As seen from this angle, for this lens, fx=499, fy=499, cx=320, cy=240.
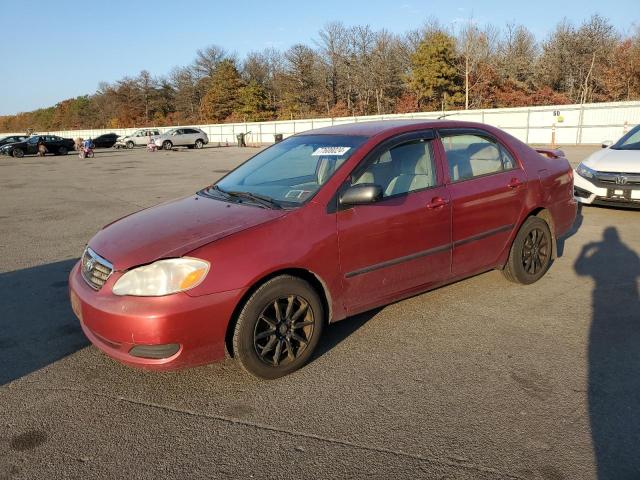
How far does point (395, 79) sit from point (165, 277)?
5577 cm

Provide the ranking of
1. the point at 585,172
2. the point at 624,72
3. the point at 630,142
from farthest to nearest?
the point at 624,72
the point at 630,142
the point at 585,172

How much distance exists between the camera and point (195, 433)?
2.71 meters

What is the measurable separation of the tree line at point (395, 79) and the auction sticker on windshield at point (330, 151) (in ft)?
138

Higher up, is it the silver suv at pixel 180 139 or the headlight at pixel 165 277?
the silver suv at pixel 180 139

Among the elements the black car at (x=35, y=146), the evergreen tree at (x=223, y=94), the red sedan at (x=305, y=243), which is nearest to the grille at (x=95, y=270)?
the red sedan at (x=305, y=243)

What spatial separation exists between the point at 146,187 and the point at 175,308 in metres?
12.2

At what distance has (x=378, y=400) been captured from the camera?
9.79 feet

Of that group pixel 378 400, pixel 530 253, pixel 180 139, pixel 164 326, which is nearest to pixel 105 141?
pixel 180 139

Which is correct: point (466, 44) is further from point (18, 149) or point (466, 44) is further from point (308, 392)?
point (308, 392)

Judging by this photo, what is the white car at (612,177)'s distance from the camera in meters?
7.56

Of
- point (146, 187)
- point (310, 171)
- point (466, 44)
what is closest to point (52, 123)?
point (466, 44)

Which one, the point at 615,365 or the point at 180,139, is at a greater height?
the point at 180,139

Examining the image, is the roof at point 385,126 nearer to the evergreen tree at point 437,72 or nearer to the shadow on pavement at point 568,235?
the shadow on pavement at point 568,235

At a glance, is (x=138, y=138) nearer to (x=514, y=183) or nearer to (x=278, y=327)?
(x=514, y=183)
